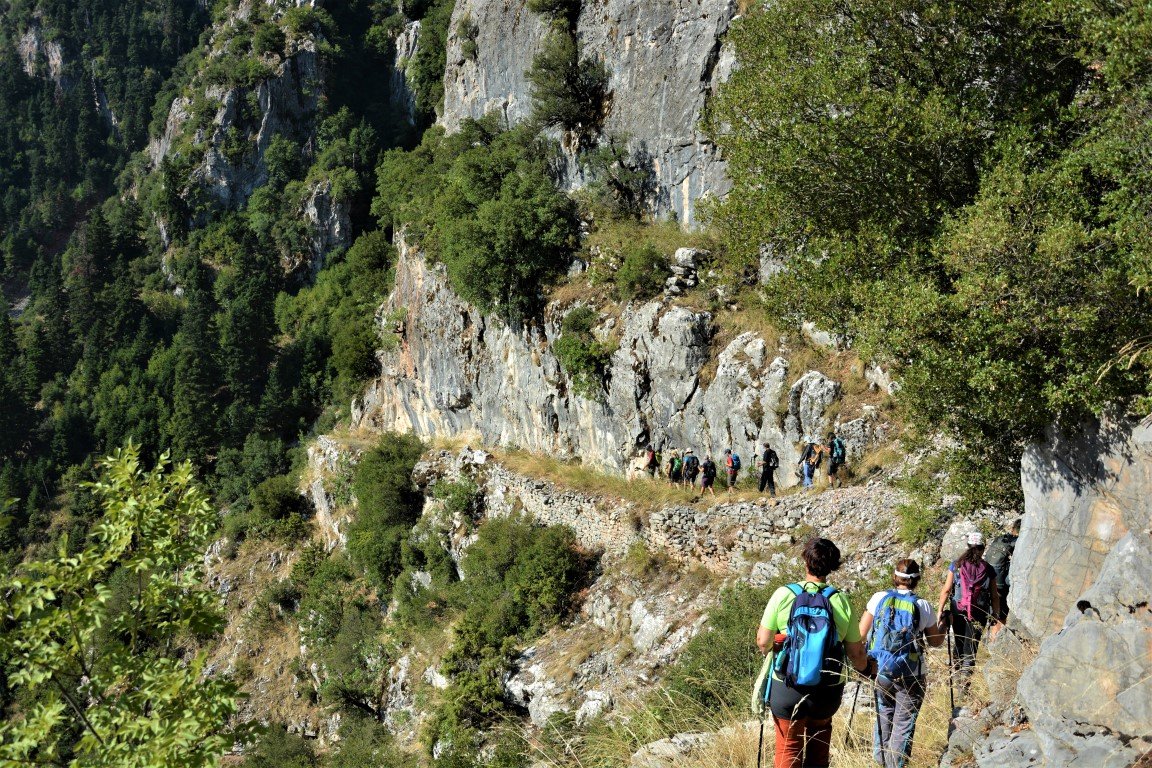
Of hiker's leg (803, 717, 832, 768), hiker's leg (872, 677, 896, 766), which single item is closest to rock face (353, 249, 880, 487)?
hiker's leg (872, 677, 896, 766)

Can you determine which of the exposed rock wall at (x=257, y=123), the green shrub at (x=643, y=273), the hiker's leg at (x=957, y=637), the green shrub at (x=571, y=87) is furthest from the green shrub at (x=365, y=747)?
the exposed rock wall at (x=257, y=123)

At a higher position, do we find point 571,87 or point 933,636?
point 571,87

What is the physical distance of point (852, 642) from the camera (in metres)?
4.90

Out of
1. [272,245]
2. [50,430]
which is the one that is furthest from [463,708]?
[50,430]

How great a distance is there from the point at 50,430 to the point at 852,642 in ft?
255

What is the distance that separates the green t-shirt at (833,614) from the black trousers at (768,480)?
13.0m

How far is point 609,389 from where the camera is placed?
75.3ft

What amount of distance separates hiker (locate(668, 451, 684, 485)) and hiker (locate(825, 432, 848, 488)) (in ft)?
15.1

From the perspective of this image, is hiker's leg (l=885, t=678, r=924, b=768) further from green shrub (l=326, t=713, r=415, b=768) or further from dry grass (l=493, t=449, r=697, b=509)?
green shrub (l=326, t=713, r=415, b=768)

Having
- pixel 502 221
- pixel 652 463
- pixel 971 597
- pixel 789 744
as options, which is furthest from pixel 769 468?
pixel 502 221

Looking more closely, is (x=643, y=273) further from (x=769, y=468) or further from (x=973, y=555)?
(x=973, y=555)

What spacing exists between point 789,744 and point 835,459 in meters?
12.0

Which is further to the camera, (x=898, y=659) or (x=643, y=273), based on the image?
(x=643, y=273)

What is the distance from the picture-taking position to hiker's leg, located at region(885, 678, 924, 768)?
18.4 ft
